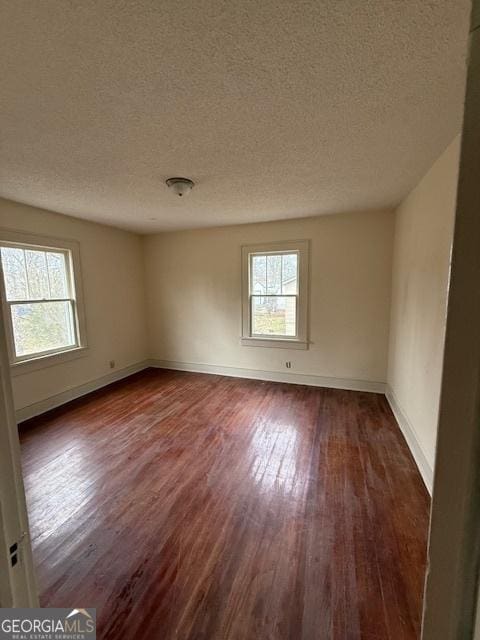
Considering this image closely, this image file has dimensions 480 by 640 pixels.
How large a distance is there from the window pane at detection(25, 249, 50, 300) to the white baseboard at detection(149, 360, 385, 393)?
2.33 meters

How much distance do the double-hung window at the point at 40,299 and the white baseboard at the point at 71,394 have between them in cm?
56

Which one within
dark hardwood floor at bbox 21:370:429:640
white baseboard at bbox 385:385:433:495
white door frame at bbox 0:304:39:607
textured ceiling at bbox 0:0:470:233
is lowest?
dark hardwood floor at bbox 21:370:429:640

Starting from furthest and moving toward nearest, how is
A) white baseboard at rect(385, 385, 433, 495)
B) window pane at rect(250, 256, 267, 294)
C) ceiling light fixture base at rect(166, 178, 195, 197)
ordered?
window pane at rect(250, 256, 267, 294) < ceiling light fixture base at rect(166, 178, 195, 197) < white baseboard at rect(385, 385, 433, 495)

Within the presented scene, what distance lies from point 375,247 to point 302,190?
4.95ft

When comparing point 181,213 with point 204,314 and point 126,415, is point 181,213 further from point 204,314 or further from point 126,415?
point 126,415

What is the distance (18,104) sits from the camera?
1.47m

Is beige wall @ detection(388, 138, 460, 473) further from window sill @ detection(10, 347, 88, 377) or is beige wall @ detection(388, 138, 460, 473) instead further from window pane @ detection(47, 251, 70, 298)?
window pane @ detection(47, 251, 70, 298)

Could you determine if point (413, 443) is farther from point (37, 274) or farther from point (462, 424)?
point (37, 274)

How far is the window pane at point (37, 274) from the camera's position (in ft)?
10.8

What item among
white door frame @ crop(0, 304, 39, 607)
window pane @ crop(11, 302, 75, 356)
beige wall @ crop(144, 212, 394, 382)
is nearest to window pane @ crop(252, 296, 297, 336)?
beige wall @ crop(144, 212, 394, 382)

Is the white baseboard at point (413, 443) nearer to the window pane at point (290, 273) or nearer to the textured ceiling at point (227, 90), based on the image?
the window pane at point (290, 273)

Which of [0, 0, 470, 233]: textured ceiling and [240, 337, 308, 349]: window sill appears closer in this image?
[0, 0, 470, 233]: textured ceiling

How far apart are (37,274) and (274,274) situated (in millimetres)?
3143

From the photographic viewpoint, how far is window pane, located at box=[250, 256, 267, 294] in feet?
14.3
